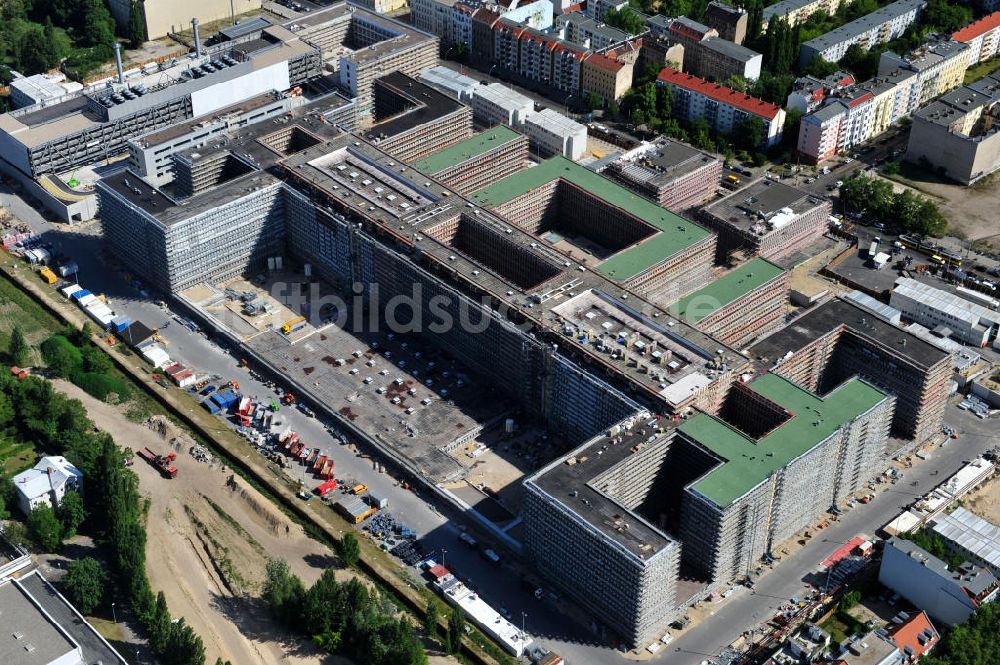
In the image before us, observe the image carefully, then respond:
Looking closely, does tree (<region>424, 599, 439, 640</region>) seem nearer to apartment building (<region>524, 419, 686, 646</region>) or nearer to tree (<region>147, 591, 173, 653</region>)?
apartment building (<region>524, 419, 686, 646</region>)

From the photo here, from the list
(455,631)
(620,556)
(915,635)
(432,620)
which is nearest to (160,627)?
(432,620)

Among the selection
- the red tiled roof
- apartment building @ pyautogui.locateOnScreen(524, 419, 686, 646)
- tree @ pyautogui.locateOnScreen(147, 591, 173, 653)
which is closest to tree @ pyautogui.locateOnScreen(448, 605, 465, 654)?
apartment building @ pyautogui.locateOnScreen(524, 419, 686, 646)

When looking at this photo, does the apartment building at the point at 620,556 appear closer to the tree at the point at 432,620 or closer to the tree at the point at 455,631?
the tree at the point at 455,631

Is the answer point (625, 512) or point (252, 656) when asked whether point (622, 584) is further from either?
point (252, 656)

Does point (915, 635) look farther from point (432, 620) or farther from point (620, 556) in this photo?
point (432, 620)

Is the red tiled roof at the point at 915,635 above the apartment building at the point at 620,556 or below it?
below

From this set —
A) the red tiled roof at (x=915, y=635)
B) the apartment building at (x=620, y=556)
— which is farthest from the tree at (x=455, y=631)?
the red tiled roof at (x=915, y=635)
